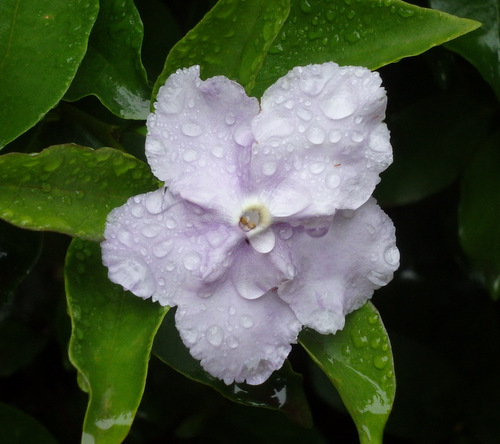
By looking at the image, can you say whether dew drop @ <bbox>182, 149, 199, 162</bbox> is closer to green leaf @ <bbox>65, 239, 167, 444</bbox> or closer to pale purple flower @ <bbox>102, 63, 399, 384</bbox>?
pale purple flower @ <bbox>102, 63, 399, 384</bbox>

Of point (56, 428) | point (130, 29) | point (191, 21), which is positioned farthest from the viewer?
point (56, 428)

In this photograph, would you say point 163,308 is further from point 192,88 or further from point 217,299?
point 192,88

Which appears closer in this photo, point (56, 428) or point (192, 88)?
point (192, 88)

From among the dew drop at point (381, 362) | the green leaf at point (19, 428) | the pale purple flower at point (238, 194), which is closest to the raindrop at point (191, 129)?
the pale purple flower at point (238, 194)

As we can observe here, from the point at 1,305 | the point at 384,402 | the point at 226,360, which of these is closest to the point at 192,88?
the point at 226,360

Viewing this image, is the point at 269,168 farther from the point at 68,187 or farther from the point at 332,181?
the point at 68,187

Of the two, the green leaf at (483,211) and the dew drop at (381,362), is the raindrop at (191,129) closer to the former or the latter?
the dew drop at (381,362)
